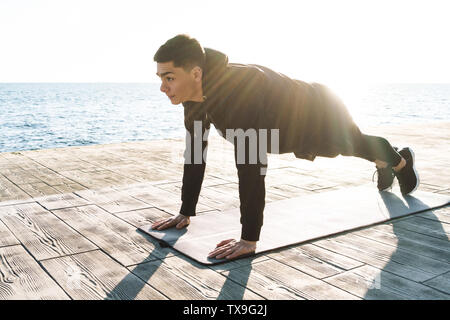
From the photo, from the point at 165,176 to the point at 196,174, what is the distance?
5.59 feet

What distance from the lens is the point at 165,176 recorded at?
4.29 m

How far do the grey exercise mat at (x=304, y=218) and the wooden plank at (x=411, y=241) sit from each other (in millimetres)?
105

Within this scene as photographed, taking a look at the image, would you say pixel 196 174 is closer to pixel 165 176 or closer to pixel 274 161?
pixel 165 176

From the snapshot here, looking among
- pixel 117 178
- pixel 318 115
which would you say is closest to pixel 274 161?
pixel 117 178

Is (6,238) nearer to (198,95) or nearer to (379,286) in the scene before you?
(198,95)

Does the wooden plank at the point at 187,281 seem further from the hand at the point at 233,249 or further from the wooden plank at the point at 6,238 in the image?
the wooden plank at the point at 6,238

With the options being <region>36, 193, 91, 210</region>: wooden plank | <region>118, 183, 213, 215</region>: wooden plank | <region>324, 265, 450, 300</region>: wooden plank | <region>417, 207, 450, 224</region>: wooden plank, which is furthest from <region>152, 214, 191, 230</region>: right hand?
<region>417, 207, 450, 224</region>: wooden plank

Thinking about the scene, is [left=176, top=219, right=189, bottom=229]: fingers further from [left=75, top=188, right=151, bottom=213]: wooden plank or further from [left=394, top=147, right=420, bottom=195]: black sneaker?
[left=394, top=147, right=420, bottom=195]: black sneaker

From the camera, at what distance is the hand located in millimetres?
2143

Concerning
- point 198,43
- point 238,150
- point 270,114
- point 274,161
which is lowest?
point 274,161

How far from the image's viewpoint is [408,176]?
128 inches

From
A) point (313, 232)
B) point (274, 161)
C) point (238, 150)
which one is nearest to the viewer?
point (238, 150)

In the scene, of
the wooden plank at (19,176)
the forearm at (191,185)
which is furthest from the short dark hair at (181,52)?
the wooden plank at (19,176)
